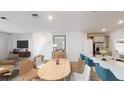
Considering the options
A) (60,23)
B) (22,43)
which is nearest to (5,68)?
(22,43)

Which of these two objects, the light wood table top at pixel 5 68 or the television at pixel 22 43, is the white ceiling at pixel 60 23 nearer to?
the television at pixel 22 43

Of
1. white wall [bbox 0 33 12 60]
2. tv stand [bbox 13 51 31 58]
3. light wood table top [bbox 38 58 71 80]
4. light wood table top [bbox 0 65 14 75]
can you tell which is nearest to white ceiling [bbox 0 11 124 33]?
white wall [bbox 0 33 12 60]

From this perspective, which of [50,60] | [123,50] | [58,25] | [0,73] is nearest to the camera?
[0,73]

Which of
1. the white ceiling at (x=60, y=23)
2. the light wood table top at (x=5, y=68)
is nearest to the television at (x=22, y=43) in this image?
the white ceiling at (x=60, y=23)

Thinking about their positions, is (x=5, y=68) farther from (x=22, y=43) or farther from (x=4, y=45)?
(x=22, y=43)

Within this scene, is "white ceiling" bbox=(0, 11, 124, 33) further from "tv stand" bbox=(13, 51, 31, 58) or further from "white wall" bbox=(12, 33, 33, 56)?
"tv stand" bbox=(13, 51, 31, 58)

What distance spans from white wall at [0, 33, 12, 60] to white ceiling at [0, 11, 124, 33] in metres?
0.09

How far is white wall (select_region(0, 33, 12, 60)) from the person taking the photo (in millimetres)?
1716

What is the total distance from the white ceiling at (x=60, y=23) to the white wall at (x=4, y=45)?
9 cm

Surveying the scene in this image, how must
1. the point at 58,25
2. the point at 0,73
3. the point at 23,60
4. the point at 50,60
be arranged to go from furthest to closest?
the point at 58,25 → the point at 50,60 → the point at 23,60 → the point at 0,73

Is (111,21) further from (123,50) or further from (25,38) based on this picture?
(25,38)
